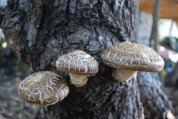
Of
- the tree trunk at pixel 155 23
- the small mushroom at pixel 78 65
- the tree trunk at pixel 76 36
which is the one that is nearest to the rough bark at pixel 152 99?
the tree trunk at pixel 155 23

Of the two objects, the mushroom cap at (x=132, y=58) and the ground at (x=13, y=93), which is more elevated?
the mushroom cap at (x=132, y=58)

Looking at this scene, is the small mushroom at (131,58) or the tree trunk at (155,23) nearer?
the small mushroom at (131,58)

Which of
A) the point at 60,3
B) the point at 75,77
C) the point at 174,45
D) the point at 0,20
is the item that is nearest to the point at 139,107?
the point at 75,77

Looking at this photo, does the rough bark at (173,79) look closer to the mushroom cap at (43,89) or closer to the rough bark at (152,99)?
the rough bark at (152,99)

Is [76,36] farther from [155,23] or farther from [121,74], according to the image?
[155,23]

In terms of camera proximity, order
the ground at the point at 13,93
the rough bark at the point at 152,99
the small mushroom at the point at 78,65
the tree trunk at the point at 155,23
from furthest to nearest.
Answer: the ground at the point at 13,93 → the tree trunk at the point at 155,23 → the rough bark at the point at 152,99 → the small mushroom at the point at 78,65

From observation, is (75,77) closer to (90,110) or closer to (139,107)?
(90,110)

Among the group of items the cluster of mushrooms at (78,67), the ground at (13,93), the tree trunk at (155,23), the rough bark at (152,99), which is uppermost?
the cluster of mushrooms at (78,67)
